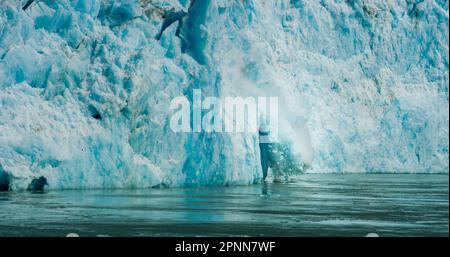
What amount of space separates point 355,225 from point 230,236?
2.70m

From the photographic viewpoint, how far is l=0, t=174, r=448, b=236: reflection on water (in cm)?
1412

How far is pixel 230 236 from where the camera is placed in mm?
13312
